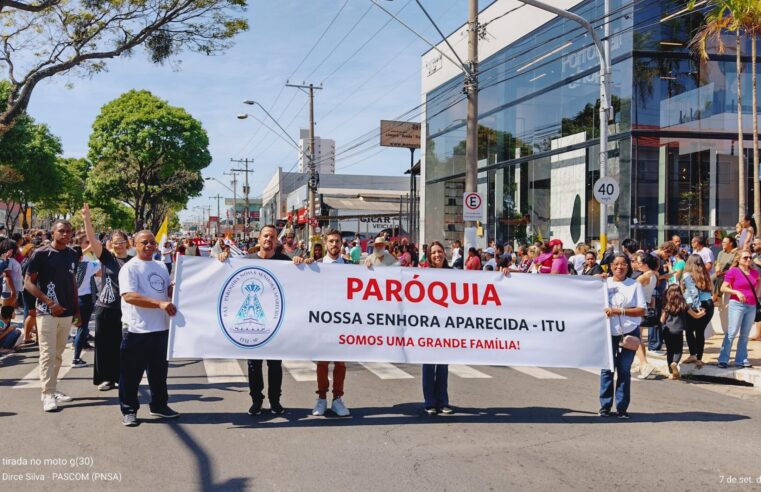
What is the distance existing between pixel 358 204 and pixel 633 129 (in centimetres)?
4440

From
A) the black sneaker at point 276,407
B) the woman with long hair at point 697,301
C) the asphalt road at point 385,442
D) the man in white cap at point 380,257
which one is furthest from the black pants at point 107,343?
the woman with long hair at point 697,301

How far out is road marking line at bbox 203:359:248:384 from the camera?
8.80 metres

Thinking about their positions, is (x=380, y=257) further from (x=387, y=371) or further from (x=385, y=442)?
(x=385, y=442)

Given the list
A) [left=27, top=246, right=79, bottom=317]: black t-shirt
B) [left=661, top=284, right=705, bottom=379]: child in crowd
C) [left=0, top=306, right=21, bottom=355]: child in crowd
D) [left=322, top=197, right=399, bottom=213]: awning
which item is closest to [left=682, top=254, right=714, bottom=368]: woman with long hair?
[left=661, top=284, right=705, bottom=379]: child in crowd

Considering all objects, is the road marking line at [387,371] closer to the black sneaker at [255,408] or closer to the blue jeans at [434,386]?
the blue jeans at [434,386]

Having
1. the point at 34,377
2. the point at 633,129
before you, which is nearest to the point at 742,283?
the point at 34,377

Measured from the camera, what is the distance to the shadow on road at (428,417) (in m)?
6.64

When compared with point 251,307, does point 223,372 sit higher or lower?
lower

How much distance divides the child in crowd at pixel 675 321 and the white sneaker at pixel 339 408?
5.22 m

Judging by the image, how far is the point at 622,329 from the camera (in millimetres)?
7039

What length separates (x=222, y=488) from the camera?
4.82 meters

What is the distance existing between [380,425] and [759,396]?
5219 mm

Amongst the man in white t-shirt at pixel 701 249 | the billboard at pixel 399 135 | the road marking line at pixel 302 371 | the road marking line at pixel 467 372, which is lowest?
the road marking line at pixel 467 372

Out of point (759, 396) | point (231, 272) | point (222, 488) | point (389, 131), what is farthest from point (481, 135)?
point (222, 488)
